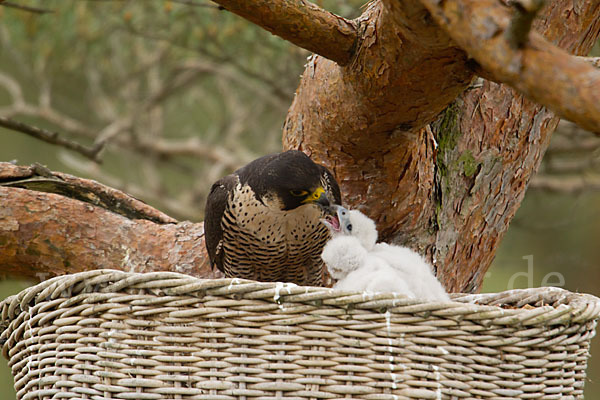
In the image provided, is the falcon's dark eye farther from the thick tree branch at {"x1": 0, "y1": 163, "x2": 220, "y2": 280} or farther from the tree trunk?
the thick tree branch at {"x1": 0, "y1": 163, "x2": 220, "y2": 280}

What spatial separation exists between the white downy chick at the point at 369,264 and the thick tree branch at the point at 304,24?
55 centimetres

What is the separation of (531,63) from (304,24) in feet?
2.85

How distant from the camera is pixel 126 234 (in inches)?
109

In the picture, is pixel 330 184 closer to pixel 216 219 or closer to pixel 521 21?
pixel 216 219

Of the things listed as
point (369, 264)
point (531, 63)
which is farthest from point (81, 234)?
point (531, 63)

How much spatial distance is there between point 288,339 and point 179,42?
123 inches

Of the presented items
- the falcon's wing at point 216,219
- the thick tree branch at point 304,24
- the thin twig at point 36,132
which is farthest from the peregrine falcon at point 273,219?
the thin twig at point 36,132

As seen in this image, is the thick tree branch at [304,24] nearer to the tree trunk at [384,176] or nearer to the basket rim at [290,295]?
the tree trunk at [384,176]

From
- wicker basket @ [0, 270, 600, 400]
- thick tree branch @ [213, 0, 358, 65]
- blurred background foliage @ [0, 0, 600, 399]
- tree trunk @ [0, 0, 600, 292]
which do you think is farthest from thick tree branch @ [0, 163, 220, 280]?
blurred background foliage @ [0, 0, 600, 399]

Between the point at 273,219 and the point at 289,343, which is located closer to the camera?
the point at 289,343

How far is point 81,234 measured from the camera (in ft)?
8.80

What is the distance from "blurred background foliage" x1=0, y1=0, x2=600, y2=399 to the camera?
4.47 meters

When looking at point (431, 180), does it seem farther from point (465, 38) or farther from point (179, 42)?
point (179, 42)

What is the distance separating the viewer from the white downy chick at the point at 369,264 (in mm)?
2088
